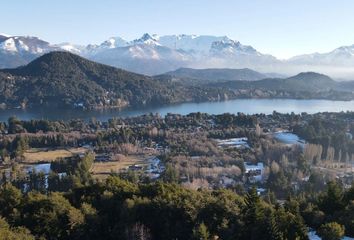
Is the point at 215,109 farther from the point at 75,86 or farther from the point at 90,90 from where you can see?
the point at 75,86

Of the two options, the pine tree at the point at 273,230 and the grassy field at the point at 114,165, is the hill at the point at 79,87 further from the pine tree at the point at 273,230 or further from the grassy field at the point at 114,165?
the pine tree at the point at 273,230

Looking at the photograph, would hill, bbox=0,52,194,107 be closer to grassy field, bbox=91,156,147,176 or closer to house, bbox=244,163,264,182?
grassy field, bbox=91,156,147,176

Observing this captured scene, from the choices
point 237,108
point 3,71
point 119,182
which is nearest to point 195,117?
point 237,108

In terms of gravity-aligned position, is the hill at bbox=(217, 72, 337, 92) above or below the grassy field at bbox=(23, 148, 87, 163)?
above

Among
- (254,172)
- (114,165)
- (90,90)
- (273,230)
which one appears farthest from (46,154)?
(90,90)

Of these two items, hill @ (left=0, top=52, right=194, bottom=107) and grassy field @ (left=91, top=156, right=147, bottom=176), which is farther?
hill @ (left=0, top=52, right=194, bottom=107)

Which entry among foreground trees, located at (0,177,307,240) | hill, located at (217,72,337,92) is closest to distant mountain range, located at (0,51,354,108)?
hill, located at (217,72,337,92)
